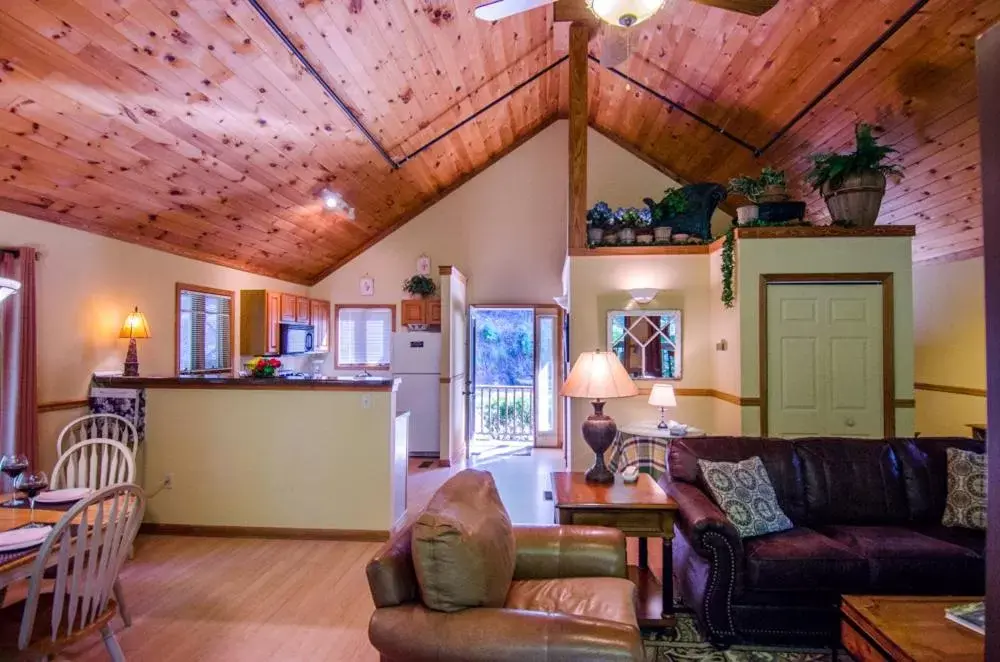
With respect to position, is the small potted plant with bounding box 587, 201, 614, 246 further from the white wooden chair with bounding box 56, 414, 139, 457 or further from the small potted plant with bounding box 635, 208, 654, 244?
the white wooden chair with bounding box 56, 414, 139, 457

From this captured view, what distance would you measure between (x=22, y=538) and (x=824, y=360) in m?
4.87

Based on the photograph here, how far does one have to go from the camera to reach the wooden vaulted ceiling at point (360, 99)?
2.81 meters

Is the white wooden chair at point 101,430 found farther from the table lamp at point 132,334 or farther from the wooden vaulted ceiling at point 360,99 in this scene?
the wooden vaulted ceiling at point 360,99

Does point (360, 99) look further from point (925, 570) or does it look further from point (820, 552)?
point (925, 570)

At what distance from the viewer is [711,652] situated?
96.3 inches

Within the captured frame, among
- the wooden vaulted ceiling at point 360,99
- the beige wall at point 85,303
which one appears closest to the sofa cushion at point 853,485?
the wooden vaulted ceiling at point 360,99

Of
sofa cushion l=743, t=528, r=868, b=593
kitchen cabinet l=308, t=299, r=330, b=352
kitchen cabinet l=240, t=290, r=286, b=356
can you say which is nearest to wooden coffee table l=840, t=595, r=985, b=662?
sofa cushion l=743, t=528, r=868, b=593

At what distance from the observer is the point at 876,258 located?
4.14m

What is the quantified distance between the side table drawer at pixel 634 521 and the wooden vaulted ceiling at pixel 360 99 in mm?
3097

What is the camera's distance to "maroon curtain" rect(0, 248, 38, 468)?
3253mm

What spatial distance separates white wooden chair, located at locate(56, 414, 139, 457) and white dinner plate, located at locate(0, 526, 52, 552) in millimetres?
1583

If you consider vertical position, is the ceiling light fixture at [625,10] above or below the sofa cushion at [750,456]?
above

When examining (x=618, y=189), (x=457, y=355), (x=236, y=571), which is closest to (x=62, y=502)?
(x=236, y=571)

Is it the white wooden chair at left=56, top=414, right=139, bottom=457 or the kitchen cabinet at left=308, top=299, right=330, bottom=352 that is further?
the kitchen cabinet at left=308, top=299, right=330, bottom=352
